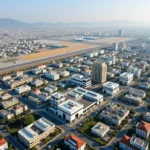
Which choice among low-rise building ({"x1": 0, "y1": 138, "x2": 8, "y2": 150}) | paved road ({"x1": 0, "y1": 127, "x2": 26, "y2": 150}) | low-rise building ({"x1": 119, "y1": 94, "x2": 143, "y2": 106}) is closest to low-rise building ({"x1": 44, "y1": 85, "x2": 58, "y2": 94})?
paved road ({"x1": 0, "y1": 127, "x2": 26, "y2": 150})

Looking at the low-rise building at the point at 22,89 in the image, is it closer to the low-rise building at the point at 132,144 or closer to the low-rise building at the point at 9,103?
the low-rise building at the point at 9,103

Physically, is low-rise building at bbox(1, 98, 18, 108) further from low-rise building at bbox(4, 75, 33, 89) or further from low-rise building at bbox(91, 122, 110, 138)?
low-rise building at bbox(91, 122, 110, 138)

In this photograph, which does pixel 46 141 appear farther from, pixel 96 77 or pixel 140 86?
pixel 140 86

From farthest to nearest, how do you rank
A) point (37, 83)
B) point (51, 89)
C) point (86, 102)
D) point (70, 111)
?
point (37, 83)
point (51, 89)
point (86, 102)
point (70, 111)

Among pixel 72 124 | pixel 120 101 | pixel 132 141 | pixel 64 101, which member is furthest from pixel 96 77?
pixel 132 141

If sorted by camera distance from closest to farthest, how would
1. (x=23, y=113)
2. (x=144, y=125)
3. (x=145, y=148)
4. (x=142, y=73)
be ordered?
(x=145, y=148)
(x=144, y=125)
(x=23, y=113)
(x=142, y=73)

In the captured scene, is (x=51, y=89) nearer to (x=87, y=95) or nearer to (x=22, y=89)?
(x=22, y=89)

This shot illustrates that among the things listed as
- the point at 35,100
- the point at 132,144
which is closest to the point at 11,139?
the point at 35,100
